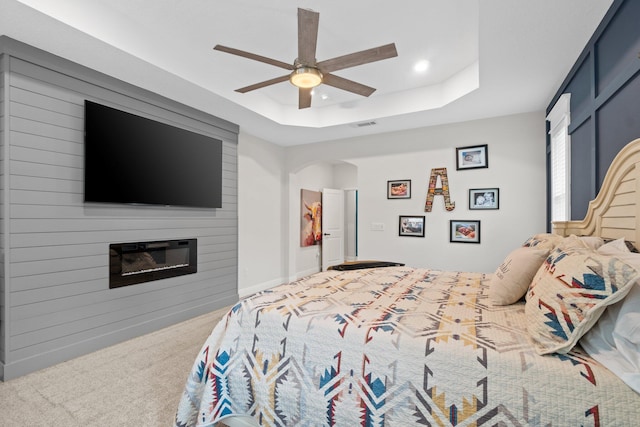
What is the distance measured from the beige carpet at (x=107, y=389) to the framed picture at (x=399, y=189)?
129 inches

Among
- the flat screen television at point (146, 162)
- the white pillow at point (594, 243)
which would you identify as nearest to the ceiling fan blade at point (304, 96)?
the flat screen television at point (146, 162)

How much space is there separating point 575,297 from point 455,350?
0.49 m

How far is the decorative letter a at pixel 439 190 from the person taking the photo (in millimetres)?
4309

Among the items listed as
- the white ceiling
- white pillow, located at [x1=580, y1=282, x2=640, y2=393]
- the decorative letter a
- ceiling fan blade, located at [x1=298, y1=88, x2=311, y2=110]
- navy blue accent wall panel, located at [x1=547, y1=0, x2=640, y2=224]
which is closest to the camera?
white pillow, located at [x1=580, y1=282, x2=640, y2=393]

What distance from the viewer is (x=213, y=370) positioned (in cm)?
165

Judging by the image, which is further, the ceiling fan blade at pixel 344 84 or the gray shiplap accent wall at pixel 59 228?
the ceiling fan blade at pixel 344 84

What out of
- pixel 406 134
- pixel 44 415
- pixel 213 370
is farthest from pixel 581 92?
pixel 44 415

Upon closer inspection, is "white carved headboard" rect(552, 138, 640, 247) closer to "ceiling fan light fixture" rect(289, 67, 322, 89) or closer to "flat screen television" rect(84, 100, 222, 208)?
"ceiling fan light fixture" rect(289, 67, 322, 89)

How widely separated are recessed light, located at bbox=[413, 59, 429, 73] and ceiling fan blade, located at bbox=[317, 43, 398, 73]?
50.6 inches

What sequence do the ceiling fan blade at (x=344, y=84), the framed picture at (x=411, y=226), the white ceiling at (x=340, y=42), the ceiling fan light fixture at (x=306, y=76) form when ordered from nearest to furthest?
the white ceiling at (x=340, y=42) → the ceiling fan light fixture at (x=306, y=76) → the ceiling fan blade at (x=344, y=84) → the framed picture at (x=411, y=226)

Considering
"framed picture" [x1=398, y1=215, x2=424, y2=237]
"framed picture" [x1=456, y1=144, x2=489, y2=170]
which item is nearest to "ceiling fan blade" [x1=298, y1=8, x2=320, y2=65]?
"framed picture" [x1=456, y1=144, x2=489, y2=170]

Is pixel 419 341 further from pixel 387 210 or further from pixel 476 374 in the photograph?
pixel 387 210

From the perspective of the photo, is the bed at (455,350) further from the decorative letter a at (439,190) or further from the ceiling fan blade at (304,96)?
the decorative letter a at (439,190)

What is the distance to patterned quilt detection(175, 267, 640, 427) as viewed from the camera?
1.07 metres
